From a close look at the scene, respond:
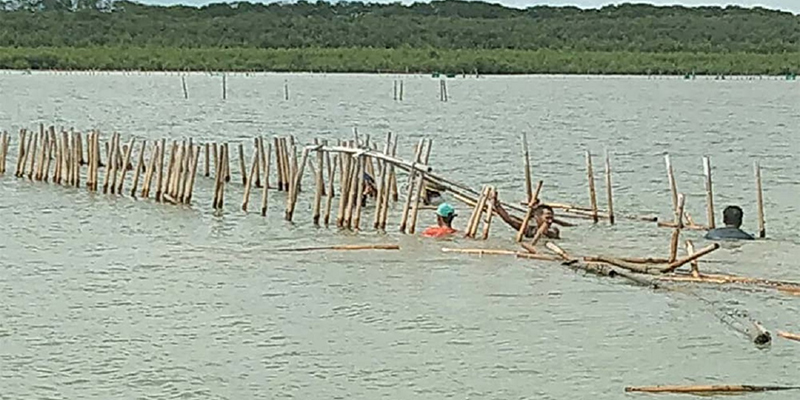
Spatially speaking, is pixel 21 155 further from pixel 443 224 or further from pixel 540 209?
pixel 540 209

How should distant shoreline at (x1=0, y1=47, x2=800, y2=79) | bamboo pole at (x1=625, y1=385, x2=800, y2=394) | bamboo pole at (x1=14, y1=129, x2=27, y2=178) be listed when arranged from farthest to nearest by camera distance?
distant shoreline at (x1=0, y1=47, x2=800, y2=79) → bamboo pole at (x1=14, y1=129, x2=27, y2=178) → bamboo pole at (x1=625, y1=385, x2=800, y2=394)

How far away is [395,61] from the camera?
423 feet

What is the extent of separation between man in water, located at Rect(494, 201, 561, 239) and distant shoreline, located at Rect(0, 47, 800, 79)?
321 feet

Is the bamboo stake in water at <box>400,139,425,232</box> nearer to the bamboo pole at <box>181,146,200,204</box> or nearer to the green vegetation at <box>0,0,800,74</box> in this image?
the bamboo pole at <box>181,146,200,204</box>

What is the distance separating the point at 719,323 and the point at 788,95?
84.1 metres

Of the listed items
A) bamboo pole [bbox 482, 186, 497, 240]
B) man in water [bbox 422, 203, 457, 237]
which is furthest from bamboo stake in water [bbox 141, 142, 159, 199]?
bamboo pole [bbox 482, 186, 497, 240]

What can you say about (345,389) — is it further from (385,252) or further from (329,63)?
A: (329,63)

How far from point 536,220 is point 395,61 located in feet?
340

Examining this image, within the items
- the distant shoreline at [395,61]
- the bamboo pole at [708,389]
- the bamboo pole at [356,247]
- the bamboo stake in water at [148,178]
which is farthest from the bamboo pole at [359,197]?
the distant shoreline at [395,61]

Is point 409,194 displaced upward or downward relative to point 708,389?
upward

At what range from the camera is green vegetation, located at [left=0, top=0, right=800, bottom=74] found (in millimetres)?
126062

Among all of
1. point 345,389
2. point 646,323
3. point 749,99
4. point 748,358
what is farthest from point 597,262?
point 749,99

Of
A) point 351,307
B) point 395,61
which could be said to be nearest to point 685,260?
point 351,307

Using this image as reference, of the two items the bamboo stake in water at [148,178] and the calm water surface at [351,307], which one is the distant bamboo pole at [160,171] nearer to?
the bamboo stake in water at [148,178]
